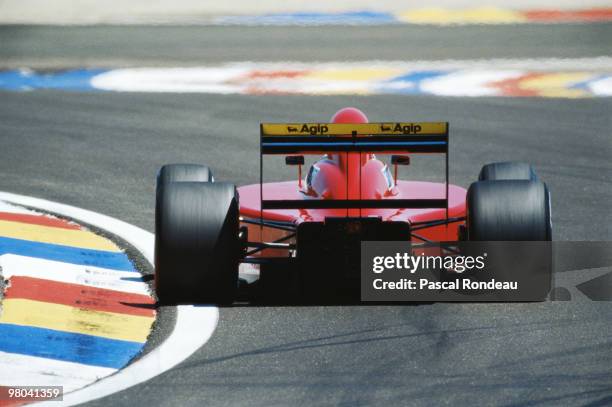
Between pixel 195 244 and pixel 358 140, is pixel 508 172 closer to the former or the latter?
pixel 358 140

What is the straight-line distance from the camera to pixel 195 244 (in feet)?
30.7

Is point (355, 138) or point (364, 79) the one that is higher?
point (364, 79)

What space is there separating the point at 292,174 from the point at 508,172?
3994 mm

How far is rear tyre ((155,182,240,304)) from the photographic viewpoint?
9328mm

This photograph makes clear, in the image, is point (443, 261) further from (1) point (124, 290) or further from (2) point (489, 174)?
(1) point (124, 290)

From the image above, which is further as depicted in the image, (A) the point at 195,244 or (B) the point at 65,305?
(B) the point at 65,305

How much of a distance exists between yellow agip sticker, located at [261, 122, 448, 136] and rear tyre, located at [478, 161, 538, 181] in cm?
99

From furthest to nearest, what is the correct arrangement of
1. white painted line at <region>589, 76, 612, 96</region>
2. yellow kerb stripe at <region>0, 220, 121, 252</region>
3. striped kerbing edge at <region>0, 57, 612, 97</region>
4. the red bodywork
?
striped kerbing edge at <region>0, 57, 612, 97</region>, white painted line at <region>589, 76, 612, 96</region>, yellow kerb stripe at <region>0, 220, 121, 252</region>, the red bodywork

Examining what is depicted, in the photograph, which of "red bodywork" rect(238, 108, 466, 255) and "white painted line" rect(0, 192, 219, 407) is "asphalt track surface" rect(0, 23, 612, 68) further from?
"red bodywork" rect(238, 108, 466, 255)

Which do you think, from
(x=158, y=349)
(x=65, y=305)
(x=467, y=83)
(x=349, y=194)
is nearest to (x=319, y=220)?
(x=349, y=194)

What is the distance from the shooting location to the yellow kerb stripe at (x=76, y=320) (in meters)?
8.95

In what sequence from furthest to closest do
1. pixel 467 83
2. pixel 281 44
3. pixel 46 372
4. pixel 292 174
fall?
1. pixel 281 44
2. pixel 467 83
3. pixel 292 174
4. pixel 46 372

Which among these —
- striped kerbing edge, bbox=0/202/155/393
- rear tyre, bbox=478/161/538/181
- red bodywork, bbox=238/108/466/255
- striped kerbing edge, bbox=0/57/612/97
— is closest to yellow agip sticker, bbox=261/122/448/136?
red bodywork, bbox=238/108/466/255

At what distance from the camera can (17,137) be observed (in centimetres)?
1592
